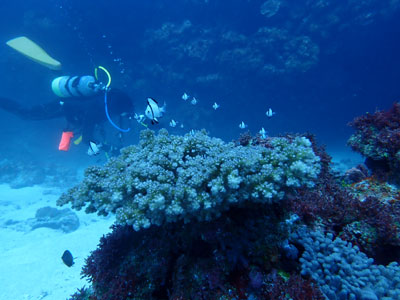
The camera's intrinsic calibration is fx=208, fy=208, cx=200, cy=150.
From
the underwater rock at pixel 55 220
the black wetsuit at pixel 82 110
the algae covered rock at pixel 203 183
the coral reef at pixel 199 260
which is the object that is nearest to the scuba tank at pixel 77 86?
the black wetsuit at pixel 82 110

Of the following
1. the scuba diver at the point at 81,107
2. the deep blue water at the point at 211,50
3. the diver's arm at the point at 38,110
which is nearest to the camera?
the scuba diver at the point at 81,107

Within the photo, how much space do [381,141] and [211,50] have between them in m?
17.3

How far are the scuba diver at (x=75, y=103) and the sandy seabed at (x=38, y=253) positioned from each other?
14.8ft

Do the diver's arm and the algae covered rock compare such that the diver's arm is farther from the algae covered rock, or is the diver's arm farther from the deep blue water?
the algae covered rock

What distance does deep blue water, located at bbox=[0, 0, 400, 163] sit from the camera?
18.0 meters

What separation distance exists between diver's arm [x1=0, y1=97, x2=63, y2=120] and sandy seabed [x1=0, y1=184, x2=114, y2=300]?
6294 mm

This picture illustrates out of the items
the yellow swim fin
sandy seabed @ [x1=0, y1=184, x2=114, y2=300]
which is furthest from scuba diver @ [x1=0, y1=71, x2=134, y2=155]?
sandy seabed @ [x1=0, y1=184, x2=114, y2=300]

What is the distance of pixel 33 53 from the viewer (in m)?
13.8

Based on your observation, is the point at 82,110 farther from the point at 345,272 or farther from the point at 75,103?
the point at 345,272

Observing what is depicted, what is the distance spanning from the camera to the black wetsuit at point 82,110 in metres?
13.9

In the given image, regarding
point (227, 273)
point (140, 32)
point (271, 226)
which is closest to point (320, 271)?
→ point (271, 226)

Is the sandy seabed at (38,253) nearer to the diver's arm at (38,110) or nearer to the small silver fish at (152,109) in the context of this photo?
the small silver fish at (152,109)

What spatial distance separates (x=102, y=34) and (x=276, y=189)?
2181 centimetres

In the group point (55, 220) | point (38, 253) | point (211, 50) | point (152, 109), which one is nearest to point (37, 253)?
point (38, 253)
